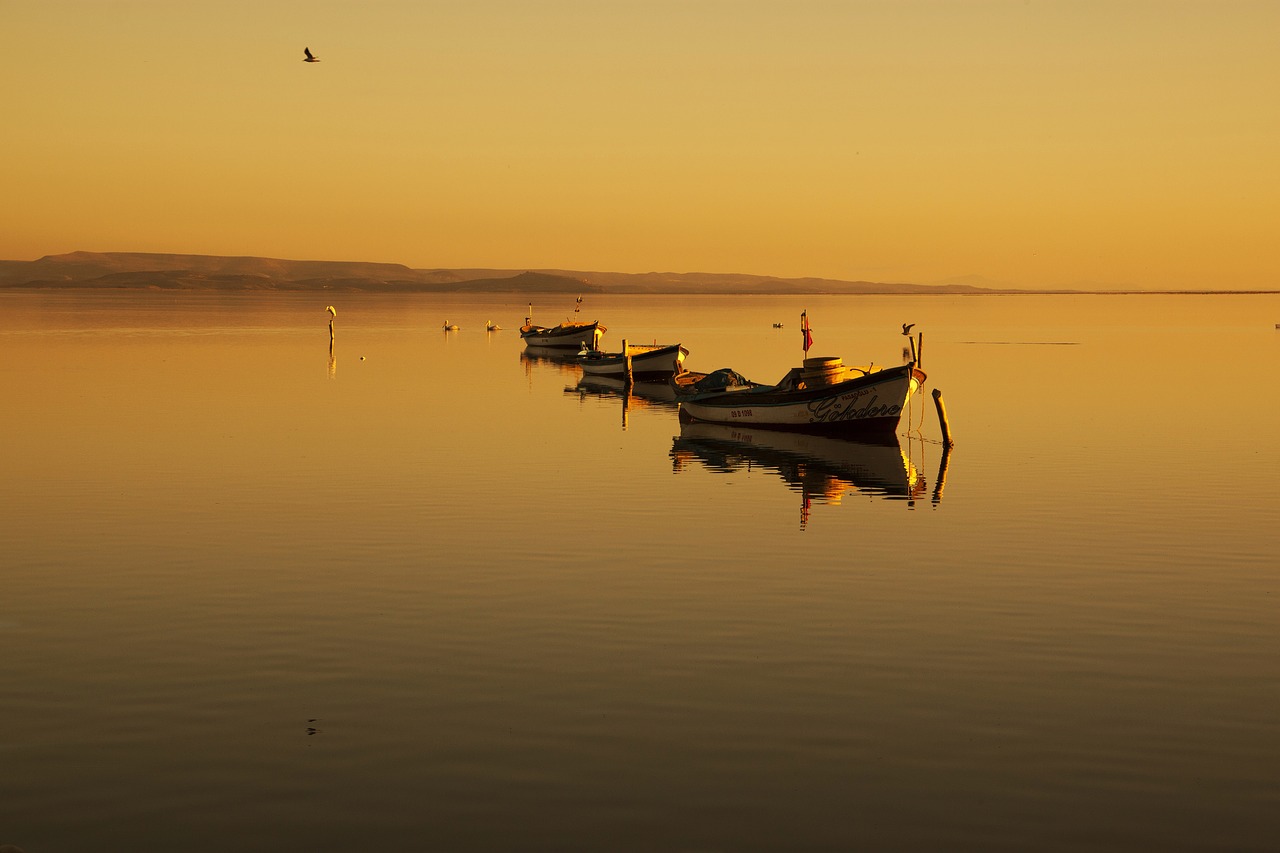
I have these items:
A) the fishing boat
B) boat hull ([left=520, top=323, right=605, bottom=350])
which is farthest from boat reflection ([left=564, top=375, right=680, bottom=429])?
boat hull ([left=520, top=323, right=605, bottom=350])

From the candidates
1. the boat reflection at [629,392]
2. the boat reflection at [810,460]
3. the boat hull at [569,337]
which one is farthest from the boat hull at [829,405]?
the boat hull at [569,337]

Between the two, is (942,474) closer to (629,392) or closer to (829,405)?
(829,405)

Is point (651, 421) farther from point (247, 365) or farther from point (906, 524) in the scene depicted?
point (247, 365)

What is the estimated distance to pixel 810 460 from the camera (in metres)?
52.7

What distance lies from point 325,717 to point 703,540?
15.9 meters

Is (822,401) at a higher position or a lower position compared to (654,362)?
higher

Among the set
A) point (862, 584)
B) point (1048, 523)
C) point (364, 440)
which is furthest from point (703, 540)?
point (364, 440)

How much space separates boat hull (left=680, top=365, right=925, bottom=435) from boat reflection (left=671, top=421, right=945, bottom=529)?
22.7 inches

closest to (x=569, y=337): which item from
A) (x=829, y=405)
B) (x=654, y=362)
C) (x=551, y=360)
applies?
(x=551, y=360)

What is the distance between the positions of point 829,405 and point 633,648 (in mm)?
40203

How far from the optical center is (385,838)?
→ 14.6 m

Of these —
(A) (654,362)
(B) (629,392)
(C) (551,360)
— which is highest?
(A) (654,362)

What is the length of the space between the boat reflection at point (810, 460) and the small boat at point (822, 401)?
592mm

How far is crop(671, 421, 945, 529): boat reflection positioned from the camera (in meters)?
43.8
